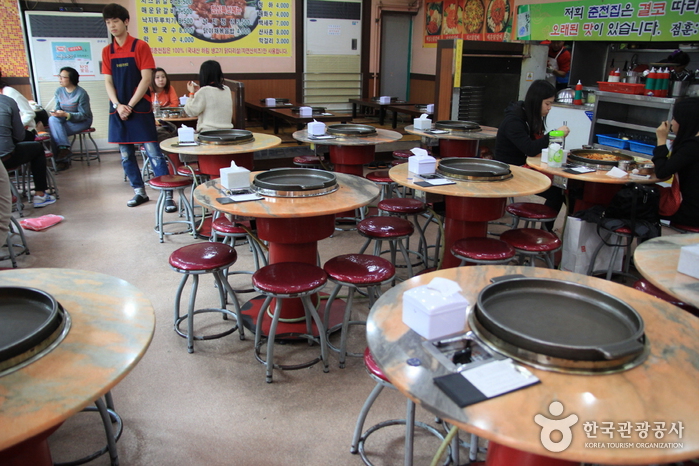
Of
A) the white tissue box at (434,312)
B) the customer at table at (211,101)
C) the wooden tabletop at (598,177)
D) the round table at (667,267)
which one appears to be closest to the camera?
the white tissue box at (434,312)

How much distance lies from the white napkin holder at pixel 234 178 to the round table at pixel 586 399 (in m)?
1.61

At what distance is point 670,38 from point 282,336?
5.46 metres

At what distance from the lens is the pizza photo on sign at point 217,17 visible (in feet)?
28.5

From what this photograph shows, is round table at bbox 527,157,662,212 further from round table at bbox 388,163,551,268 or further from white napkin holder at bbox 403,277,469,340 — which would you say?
white napkin holder at bbox 403,277,469,340

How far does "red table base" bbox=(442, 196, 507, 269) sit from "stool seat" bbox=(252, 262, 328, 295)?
3.84 ft

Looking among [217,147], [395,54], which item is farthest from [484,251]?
[395,54]

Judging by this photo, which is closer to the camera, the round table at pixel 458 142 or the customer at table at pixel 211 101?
the round table at pixel 458 142

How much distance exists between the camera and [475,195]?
9.80ft

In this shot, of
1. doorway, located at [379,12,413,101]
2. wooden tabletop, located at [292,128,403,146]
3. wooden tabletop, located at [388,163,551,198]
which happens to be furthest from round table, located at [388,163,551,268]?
doorway, located at [379,12,413,101]

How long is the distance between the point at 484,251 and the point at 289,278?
1.15 m

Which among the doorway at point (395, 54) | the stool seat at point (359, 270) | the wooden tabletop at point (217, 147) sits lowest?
the stool seat at point (359, 270)

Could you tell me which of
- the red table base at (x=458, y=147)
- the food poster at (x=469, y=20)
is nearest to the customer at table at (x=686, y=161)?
the red table base at (x=458, y=147)

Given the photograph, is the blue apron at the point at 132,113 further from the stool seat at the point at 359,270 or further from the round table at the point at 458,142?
the stool seat at the point at 359,270

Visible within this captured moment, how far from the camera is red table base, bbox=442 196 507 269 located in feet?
10.9
